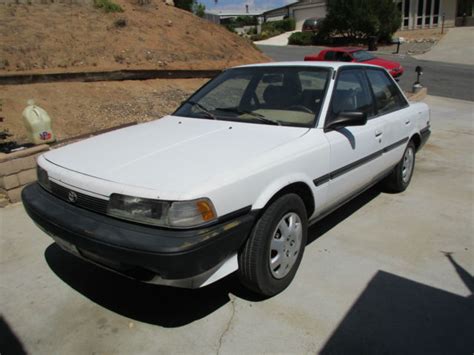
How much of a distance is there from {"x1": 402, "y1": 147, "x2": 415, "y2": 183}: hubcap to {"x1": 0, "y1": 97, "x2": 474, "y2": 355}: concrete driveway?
2.91ft

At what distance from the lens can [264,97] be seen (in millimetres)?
3705

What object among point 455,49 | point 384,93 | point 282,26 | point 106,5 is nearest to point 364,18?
point 455,49

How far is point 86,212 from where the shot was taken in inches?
104

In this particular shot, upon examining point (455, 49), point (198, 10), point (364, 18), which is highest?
point (198, 10)

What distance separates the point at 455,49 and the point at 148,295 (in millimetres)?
29443

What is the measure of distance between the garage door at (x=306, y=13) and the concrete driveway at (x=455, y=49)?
17.0 meters

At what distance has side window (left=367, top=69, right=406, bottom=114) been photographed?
4.26 metres

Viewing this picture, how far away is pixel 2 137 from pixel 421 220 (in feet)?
17.4

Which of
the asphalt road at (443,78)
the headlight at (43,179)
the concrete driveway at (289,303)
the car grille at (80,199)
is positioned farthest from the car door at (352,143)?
the asphalt road at (443,78)

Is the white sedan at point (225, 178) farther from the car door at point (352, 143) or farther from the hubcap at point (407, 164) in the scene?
the hubcap at point (407, 164)

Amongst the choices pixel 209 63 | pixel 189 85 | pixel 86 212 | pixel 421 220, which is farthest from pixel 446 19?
pixel 86 212

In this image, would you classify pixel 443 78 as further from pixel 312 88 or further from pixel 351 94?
pixel 312 88

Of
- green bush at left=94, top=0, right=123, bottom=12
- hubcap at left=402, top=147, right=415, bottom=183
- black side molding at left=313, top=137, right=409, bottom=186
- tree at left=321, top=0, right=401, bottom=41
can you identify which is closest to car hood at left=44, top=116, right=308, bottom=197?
black side molding at left=313, top=137, right=409, bottom=186

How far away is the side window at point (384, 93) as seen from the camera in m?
4.26
